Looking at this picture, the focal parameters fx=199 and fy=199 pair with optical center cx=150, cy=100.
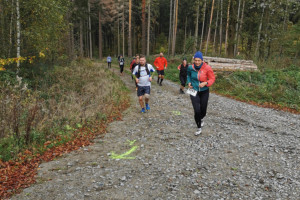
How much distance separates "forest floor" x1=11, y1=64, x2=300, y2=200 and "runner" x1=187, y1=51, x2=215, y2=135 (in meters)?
0.93

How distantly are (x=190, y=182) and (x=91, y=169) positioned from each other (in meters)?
2.11

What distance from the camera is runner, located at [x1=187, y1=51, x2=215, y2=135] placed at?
5613 mm

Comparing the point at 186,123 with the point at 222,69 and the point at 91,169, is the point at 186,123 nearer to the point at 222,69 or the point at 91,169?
the point at 91,169

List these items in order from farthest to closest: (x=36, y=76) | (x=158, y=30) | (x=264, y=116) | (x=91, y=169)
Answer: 1. (x=158, y=30)
2. (x=36, y=76)
3. (x=264, y=116)
4. (x=91, y=169)

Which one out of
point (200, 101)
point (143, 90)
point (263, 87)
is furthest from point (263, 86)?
point (143, 90)

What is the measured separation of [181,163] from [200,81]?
7.99 ft

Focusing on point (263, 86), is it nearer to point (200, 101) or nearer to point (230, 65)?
point (230, 65)

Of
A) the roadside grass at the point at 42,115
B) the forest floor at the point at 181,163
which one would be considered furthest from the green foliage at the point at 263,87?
the roadside grass at the point at 42,115

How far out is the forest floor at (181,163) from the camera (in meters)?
3.52

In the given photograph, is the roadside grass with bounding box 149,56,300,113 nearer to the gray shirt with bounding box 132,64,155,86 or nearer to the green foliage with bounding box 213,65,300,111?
the green foliage with bounding box 213,65,300,111

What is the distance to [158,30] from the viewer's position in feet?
191

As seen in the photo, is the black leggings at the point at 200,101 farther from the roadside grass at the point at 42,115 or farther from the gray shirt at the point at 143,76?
the roadside grass at the point at 42,115

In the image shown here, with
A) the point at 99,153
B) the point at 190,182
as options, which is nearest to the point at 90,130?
the point at 99,153

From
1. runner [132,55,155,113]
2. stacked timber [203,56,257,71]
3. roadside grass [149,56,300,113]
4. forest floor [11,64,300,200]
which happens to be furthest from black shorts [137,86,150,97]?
stacked timber [203,56,257,71]
